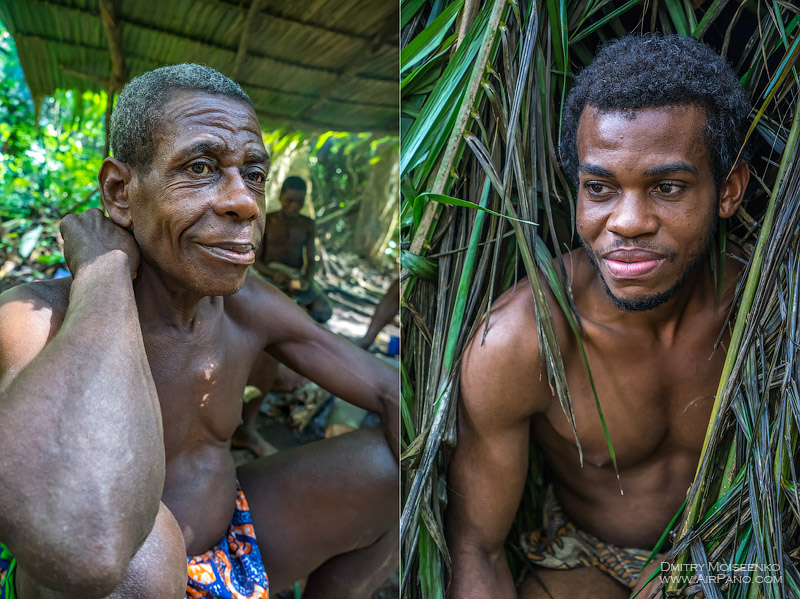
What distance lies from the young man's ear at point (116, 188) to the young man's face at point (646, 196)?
81 centimetres

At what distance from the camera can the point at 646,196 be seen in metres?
1.08

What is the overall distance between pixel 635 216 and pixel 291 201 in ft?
11.0

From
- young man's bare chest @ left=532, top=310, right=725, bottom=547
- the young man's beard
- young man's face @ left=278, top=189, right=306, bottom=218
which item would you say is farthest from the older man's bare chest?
young man's face @ left=278, top=189, right=306, bottom=218

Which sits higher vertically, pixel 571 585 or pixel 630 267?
pixel 630 267

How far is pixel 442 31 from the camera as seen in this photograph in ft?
3.86

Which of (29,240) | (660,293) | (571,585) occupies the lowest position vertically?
(29,240)

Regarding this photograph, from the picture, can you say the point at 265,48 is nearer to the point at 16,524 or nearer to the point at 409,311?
the point at 409,311

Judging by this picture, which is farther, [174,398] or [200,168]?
[174,398]

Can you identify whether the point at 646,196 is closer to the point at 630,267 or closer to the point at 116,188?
the point at 630,267

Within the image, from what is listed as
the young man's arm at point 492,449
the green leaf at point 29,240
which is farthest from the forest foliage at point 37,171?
the young man's arm at point 492,449

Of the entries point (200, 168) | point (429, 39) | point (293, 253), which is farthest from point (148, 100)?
point (293, 253)

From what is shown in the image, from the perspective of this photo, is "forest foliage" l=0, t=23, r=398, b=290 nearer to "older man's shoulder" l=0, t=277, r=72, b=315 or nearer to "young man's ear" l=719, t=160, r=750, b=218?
"older man's shoulder" l=0, t=277, r=72, b=315

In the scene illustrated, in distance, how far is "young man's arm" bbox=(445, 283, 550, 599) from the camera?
1226 millimetres

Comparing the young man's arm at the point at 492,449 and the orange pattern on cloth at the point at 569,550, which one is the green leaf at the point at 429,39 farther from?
the orange pattern on cloth at the point at 569,550
